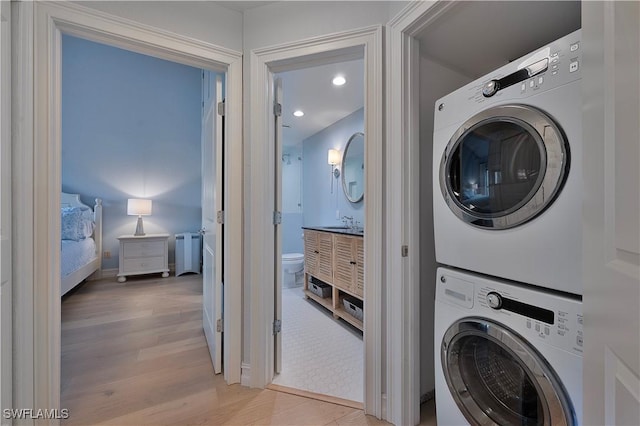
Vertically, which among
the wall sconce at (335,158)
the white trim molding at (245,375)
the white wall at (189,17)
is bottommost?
the white trim molding at (245,375)

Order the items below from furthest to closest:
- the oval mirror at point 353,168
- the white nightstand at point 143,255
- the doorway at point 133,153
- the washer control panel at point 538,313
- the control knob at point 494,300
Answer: the white nightstand at point 143,255 < the doorway at point 133,153 < the oval mirror at point 353,168 < the control knob at point 494,300 < the washer control panel at point 538,313

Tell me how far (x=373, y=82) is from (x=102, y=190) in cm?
454

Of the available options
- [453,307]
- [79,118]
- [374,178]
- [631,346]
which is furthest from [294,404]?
[79,118]

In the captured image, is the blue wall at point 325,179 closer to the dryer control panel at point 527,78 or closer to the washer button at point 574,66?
the dryer control panel at point 527,78

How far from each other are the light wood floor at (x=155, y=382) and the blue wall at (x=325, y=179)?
2.04 meters

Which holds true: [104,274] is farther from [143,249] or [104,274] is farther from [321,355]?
[321,355]

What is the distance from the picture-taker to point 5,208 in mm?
1156

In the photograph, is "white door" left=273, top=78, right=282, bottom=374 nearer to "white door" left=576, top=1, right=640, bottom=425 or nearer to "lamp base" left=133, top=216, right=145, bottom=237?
"white door" left=576, top=1, right=640, bottom=425

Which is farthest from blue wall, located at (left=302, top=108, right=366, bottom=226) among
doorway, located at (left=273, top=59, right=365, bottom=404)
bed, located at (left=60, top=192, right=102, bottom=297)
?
bed, located at (left=60, top=192, right=102, bottom=297)

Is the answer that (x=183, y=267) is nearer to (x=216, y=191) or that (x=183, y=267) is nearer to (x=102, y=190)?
(x=102, y=190)

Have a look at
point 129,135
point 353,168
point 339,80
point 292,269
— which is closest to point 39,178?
point 339,80

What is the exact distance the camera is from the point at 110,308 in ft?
9.67

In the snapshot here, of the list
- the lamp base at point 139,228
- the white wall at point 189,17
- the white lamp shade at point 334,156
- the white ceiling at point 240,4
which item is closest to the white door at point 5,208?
the white wall at point 189,17

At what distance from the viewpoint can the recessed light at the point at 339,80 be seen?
253 centimetres
